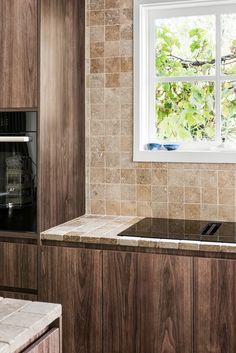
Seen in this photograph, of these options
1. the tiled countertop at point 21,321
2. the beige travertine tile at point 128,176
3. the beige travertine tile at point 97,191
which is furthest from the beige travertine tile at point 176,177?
the tiled countertop at point 21,321

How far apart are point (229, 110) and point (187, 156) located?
15.6 inches

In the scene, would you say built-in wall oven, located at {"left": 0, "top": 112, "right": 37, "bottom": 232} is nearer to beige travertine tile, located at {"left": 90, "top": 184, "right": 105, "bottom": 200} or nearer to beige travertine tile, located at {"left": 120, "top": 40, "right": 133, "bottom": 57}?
beige travertine tile, located at {"left": 90, "top": 184, "right": 105, "bottom": 200}

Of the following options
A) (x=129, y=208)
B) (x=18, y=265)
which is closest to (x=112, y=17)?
(x=129, y=208)

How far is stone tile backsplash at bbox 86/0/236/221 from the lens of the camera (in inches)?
116

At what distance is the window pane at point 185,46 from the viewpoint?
3033 mm

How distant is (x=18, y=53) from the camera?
2.55 m

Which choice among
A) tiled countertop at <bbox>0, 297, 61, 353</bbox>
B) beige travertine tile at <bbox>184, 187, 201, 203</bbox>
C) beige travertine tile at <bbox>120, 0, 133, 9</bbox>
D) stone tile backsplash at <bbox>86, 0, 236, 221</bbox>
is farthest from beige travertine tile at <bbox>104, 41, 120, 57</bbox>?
tiled countertop at <bbox>0, 297, 61, 353</bbox>

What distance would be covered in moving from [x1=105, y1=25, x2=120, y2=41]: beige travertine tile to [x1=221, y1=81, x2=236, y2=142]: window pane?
72 cm

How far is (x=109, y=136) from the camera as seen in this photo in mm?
3076

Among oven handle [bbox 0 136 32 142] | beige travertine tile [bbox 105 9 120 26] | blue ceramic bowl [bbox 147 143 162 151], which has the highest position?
beige travertine tile [bbox 105 9 120 26]

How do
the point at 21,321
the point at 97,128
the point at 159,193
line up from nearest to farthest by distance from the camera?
the point at 21,321
the point at 159,193
the point at 97,128

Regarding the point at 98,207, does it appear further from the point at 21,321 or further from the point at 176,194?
the point at 21,321

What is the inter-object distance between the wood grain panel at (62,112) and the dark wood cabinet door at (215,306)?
87 cm

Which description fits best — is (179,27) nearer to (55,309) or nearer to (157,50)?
(157,50)
